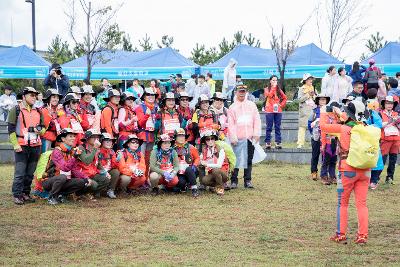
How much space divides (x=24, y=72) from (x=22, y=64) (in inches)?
37.8

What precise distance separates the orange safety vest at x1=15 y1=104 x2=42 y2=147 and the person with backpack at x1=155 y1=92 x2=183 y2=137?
2418 millimetres

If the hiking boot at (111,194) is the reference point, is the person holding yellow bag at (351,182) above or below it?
above

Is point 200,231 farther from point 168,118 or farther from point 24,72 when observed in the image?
point 24,72

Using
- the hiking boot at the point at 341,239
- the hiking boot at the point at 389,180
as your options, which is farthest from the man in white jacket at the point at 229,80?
the hiking boot at the point at 341,239

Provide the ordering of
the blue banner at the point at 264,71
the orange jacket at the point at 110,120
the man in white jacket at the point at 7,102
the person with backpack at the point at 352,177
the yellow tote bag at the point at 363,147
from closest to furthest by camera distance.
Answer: the yellow tote bag at the point at 363,147 → the person with backpack at the point at 352,177 → the orange jacket at the point at 110,120 → the man in white jacket at the point at 7,102 → the blue banner at the point at 264,71

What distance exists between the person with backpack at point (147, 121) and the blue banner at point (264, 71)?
1408 cm

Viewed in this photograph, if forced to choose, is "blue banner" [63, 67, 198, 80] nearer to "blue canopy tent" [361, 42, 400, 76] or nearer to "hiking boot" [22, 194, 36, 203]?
"blue canopy tent" [361, 42, 400, 76]

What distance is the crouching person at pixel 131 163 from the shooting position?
11.0m

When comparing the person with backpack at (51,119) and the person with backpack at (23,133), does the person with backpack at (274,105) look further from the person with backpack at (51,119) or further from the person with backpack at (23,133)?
the person with backpack at (23,133)

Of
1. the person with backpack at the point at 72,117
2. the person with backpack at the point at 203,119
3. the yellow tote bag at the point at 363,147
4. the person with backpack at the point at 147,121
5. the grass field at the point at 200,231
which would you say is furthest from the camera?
the person with backpack at the point at 203,119

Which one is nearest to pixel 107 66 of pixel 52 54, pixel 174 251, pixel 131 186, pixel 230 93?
pixel 230 93

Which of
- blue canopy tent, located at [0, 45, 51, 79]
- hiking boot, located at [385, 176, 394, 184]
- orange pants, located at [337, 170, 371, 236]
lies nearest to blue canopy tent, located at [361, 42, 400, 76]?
hiking boot, located at [385, 176, 394, 184]

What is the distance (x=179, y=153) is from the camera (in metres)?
11.4

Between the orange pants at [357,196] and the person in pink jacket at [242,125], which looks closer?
the orange pants at [357,196]
